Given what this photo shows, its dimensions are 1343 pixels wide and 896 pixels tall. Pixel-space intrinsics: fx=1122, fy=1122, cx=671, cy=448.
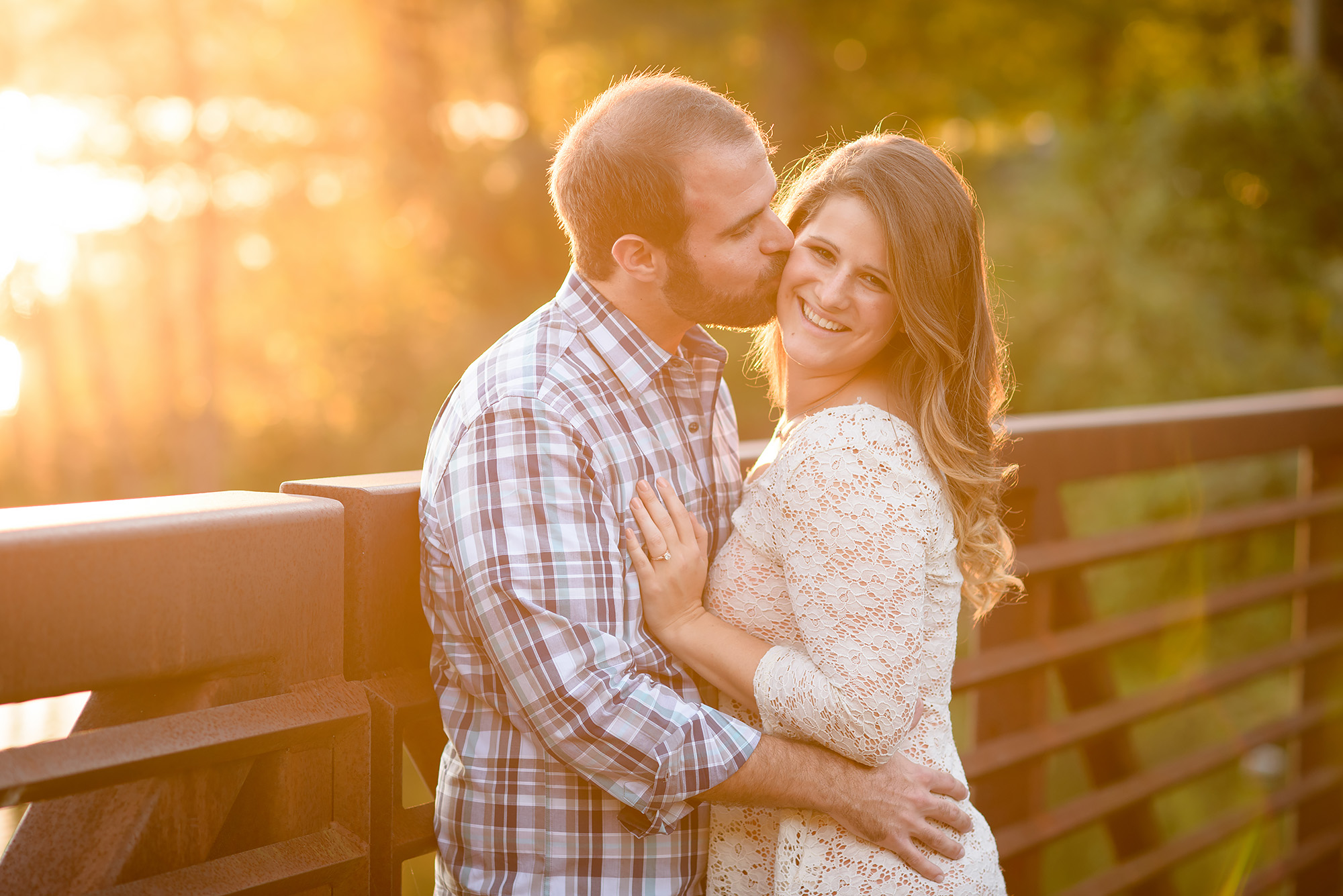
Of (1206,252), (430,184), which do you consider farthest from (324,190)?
(1206,252)

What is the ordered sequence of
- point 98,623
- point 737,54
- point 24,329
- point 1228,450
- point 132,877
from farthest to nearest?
point 24,329, point 737,54, point 1228,450, point 132,877, point 98,623

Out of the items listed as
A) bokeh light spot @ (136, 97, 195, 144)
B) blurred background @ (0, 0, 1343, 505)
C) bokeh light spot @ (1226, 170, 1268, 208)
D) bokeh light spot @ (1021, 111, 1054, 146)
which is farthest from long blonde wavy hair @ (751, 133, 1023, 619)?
bokeh light spot @ (136, 97, 195, 144)

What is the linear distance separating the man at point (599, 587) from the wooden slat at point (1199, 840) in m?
1.63

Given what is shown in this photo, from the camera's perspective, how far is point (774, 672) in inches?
73.8

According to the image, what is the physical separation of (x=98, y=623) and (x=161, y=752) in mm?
187

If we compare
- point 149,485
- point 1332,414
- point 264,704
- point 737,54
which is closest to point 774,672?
point 264,704

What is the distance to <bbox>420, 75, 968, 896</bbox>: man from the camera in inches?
67.4

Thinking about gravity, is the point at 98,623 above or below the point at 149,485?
above

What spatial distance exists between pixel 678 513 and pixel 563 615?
1.05 feet

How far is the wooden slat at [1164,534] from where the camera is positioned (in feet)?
9.25

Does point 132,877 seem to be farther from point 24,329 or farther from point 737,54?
point 24,329

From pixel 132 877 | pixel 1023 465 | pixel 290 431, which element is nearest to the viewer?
pixel 132 877

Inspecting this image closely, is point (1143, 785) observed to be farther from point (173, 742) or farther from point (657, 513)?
point (173, 742)

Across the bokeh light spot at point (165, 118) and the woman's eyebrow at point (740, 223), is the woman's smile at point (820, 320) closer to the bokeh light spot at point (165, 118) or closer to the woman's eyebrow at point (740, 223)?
the woman's eyebrow at point (740, 223)
